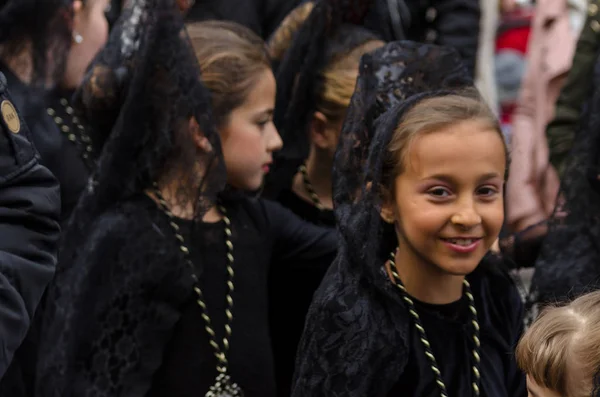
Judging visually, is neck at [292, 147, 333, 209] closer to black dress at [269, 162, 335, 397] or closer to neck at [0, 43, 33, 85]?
black dress at [269, 162, 335, 397]

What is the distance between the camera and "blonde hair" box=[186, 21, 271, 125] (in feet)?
13.8

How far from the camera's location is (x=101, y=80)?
4172 millimetres

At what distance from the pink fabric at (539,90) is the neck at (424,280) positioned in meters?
2.46

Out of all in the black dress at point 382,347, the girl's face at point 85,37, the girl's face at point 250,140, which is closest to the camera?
the black dress at point 382,347

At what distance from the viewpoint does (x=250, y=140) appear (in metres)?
4.17

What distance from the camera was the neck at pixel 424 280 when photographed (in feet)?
11.3

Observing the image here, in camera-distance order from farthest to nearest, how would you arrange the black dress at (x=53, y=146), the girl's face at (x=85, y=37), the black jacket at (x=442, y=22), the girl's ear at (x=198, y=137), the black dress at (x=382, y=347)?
the black jacket at (x=442, y=22) < the girl's face at (x=85, y=37) < the black dress at (x=53, y=146) < the girl's ear at (x=198, y=137) < the black dress at (x=382, y=347)

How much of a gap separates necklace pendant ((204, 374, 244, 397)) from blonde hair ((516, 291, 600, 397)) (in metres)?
1.18

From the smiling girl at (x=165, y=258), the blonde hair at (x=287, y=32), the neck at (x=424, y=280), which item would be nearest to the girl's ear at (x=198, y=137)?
the smiling girl at (x=165, y=258)

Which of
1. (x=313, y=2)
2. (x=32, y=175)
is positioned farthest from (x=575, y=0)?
(x=32, y=175)

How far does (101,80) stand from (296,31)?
2.99ft

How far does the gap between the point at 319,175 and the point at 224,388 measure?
39.8 inches

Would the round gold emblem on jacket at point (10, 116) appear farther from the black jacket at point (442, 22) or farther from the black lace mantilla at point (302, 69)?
the black jacket at point (442, 22)

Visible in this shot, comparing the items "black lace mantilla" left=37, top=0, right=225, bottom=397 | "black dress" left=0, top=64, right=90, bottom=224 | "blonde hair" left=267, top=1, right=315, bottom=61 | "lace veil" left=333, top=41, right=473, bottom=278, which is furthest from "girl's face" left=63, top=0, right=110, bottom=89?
"lace veil" left=333, top=41, right=473, bottom=278
